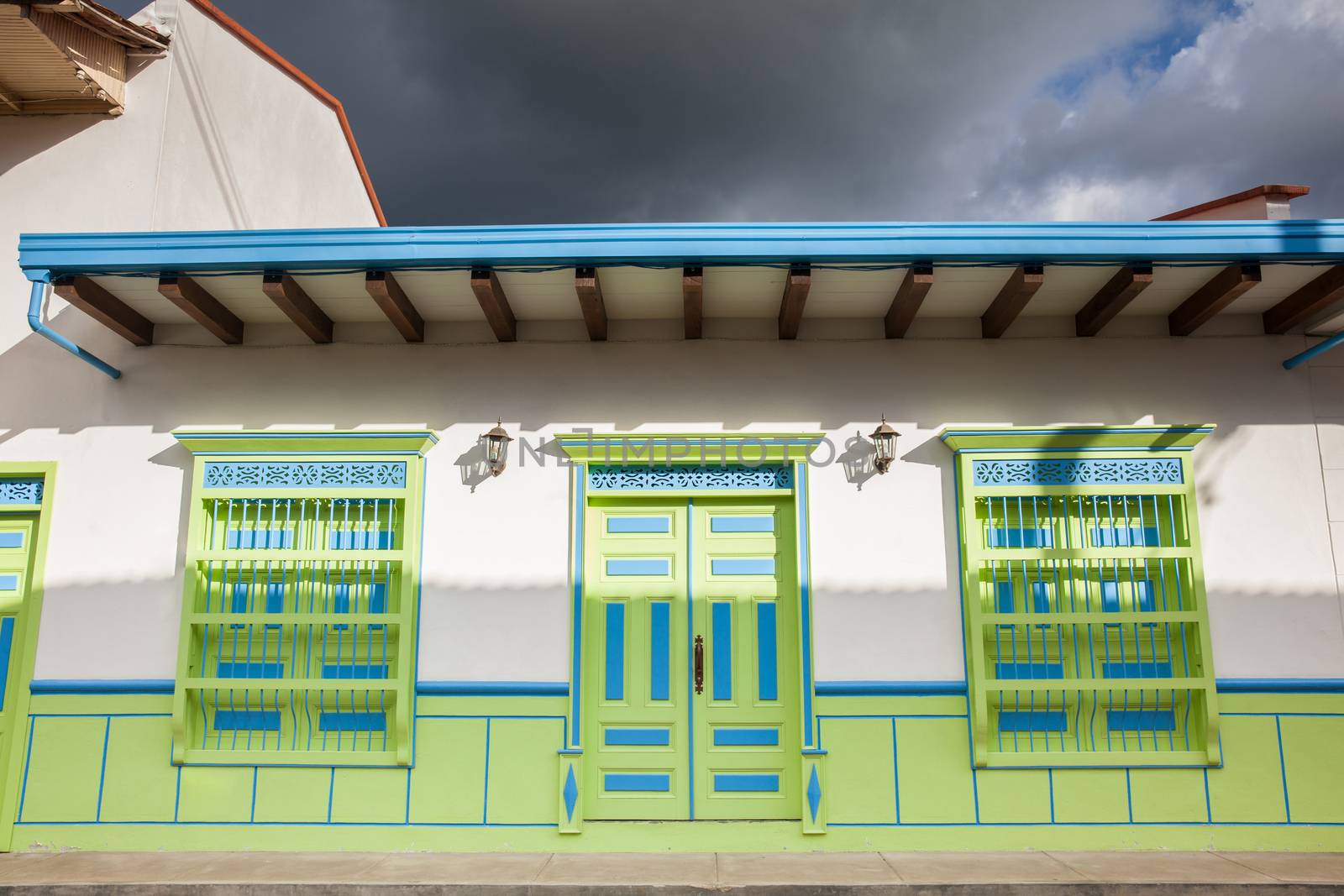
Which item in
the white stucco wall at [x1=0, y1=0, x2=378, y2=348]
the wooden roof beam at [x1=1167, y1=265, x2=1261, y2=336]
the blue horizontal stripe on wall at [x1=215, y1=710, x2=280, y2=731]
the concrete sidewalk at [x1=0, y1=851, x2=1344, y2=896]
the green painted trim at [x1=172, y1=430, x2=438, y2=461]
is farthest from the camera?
the white stucco wall at [x1=0, y1=0, x2=378, y2=348]

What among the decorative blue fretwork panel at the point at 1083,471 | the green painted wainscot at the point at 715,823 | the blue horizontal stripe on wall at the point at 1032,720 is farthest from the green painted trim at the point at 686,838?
the decorative blue fretwork panel at the point at 1083,471

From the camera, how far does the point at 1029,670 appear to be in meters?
4.72

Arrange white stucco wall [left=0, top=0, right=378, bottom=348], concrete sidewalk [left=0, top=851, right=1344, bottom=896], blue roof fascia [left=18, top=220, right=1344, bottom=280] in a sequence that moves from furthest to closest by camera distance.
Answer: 1. white stucco wall [left=0, top=0, right=378, bottom=348]
2. blue roof fascia [left=18, top=220, right=1344, bottom=280]
3. concrete sidewalk [left=0, top=851, right=1344, bottom=896]

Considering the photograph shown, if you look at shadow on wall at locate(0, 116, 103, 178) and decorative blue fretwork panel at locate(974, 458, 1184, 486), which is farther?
shadow on wall at locate(0, 116, 103, 178)

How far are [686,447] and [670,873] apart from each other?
2237 mm

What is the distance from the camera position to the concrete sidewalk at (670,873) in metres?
4.02

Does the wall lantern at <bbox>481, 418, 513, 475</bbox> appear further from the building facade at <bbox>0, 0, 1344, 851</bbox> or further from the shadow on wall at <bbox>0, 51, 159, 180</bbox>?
the shadow on wall at <bbox>0, 51, 159, 180</bbox>

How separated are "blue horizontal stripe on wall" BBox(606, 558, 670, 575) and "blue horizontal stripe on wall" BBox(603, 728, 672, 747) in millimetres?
873

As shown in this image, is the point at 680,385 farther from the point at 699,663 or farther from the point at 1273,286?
the point at 1273,286

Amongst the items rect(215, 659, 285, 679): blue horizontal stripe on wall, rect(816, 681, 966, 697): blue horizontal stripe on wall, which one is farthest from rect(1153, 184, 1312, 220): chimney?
rect(215, 659, 285, 679): blue horizontal stripe on wall

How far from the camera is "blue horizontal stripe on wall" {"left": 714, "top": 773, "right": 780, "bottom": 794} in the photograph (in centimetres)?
475

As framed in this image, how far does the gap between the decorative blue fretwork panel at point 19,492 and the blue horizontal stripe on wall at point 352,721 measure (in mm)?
2177

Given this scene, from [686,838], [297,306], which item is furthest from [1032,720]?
[297,306]

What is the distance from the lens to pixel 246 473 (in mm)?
4922
